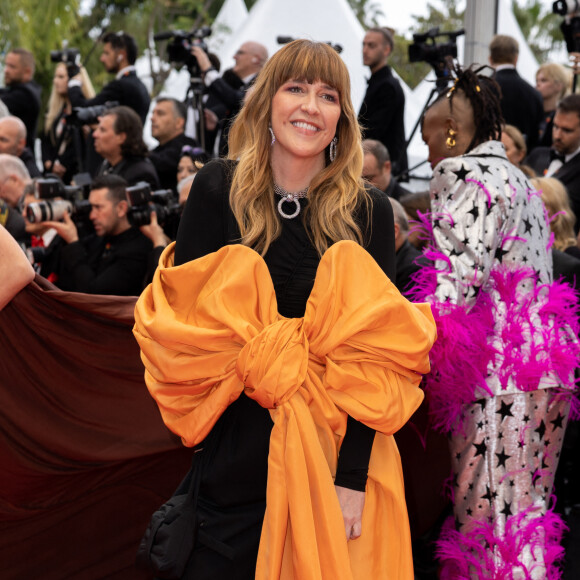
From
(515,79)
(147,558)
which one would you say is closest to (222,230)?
(147,558)

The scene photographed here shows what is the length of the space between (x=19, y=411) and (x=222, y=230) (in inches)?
53.4

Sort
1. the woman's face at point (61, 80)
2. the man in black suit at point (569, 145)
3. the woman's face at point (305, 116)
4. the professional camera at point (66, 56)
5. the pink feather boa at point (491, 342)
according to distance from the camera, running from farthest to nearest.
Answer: the woman's face at point (61, 80), the professional camera at point (66, 56), the man in black suit at point (569, 145), the pink feather boa at point (491, 342), the woman's face at point (305, 116)

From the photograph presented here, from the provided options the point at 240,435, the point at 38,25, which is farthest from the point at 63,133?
the point at 38,25

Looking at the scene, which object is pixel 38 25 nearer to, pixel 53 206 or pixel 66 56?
pixel 66 56

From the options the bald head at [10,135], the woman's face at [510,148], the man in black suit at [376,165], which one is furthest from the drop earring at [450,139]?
the bald head at [10,135]

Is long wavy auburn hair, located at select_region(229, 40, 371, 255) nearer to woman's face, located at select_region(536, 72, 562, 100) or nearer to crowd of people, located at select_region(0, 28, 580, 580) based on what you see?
crowd of people, located at select_region(0, 28, 580, 580)

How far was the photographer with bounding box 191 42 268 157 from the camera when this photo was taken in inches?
287

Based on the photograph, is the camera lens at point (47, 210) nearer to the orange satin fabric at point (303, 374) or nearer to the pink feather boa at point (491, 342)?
the pink feather boa at point (491, 342)

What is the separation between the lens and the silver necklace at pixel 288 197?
8.10 ft

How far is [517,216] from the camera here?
10.5 feet

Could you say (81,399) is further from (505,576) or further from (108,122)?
(108,122)

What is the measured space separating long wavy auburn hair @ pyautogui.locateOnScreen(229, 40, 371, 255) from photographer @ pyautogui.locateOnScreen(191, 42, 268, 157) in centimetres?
417

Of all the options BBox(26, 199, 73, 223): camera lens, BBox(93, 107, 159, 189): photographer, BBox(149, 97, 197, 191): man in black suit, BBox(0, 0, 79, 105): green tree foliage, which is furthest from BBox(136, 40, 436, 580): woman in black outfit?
BBox(0, 0, 79, 105): green tree foliage

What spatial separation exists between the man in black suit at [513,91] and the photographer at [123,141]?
2.88m
